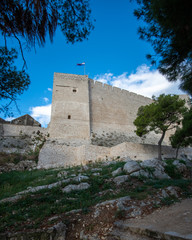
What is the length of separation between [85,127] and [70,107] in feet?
9.90

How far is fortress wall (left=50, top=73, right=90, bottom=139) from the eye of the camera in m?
17.3

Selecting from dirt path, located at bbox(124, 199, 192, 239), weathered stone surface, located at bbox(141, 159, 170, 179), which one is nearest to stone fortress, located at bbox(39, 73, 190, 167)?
weathered stone surface, located at bbox(141, 159, 170, 179)

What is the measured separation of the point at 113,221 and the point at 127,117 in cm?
2102

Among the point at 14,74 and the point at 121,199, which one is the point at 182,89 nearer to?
the point at 121,199

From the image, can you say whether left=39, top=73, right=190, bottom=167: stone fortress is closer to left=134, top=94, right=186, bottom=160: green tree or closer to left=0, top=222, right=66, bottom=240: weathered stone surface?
left=134, top=94, right=186, bottom=160: green tree

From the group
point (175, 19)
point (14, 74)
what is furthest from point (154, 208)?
point (14, 74)

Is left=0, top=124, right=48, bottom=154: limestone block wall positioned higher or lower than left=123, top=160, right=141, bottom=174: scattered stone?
higher

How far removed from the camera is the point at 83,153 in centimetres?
1271

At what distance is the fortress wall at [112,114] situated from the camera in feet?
64.6

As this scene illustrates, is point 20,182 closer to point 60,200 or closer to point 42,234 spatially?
point 60,200

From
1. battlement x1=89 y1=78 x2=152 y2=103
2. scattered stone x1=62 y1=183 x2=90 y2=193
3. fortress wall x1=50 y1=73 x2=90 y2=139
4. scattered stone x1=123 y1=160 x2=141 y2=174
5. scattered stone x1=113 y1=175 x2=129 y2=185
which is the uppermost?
battlement x1=89 y1=78 x2=152 y2=103

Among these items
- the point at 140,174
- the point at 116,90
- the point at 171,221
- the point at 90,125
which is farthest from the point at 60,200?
the point at 116,90

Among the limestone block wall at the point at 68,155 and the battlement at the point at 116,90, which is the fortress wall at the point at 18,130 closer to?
the limestone block wall at the point at 68,155

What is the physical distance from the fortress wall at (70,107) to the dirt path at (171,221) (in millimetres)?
14201
